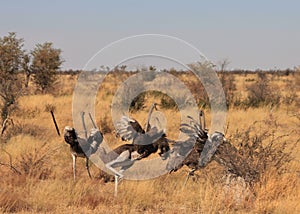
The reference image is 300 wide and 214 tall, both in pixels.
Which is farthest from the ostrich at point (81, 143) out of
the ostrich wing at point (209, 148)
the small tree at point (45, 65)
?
the small tree at point (45, 65)

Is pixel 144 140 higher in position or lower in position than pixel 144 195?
higher

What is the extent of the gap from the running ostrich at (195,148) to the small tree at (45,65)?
19276 mm

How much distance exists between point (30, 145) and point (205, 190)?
15.7ft

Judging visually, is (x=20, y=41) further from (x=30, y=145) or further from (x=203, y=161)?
(x=203, y=161)

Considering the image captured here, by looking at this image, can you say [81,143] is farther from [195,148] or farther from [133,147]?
[195,148]

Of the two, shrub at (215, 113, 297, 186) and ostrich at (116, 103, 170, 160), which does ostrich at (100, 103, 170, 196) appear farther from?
shrub at (215, 113, 297, 186)

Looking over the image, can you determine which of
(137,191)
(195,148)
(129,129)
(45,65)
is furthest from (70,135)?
(45,65)

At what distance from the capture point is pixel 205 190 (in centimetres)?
683

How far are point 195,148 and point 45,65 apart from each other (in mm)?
21192

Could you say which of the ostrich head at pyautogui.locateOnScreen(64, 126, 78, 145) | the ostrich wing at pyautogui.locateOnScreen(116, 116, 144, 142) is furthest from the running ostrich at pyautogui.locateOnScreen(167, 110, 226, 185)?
the ostrich head at pyautogui.locateOnScreen(64, 126, 78, 145)

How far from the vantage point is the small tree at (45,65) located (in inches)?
1046

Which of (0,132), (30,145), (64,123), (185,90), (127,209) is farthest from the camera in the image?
(185,90)

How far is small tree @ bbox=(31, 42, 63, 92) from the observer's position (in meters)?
26.6

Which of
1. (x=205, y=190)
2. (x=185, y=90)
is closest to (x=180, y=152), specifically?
(x=205, y=190)
